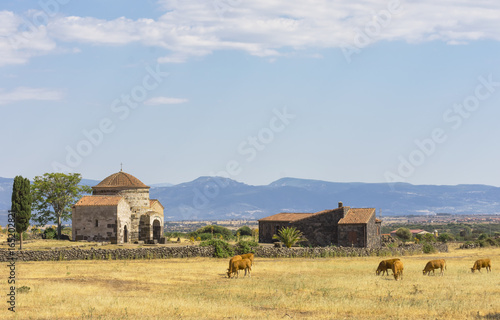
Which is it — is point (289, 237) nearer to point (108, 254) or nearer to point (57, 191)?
point (108, 254)

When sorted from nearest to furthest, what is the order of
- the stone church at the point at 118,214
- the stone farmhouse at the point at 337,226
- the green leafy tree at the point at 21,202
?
1. the green leafy tree at the point at 21,202
2. the stone church at the point at 118,214
3. the stone farmhouse at the point at 337,226

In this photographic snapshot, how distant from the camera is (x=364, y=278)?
33938 mm

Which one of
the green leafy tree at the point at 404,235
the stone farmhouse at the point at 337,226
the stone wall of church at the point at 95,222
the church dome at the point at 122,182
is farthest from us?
the green leafy tree at the point at 404,235

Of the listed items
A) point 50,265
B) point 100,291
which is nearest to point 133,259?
point 50,265

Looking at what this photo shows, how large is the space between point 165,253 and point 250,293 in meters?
22.9

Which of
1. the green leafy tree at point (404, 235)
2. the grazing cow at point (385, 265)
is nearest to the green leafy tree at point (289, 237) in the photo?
the grazing cow at point (385, 265)

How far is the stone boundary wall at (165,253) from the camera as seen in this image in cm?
4741

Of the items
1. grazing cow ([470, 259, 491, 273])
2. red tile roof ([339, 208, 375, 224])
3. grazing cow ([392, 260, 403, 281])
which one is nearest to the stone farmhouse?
red tile roof ([339, 208, 375, 224])

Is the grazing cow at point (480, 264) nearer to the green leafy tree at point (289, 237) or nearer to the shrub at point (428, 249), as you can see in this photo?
the shrub at point (428, 249)

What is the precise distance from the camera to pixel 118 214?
2446 inches

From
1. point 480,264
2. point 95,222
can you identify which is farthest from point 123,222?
point 480,264

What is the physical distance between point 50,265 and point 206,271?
11.7 metres

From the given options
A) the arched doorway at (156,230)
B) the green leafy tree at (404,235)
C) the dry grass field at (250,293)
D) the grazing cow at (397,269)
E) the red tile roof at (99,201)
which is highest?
the red tile roof at (99,201)

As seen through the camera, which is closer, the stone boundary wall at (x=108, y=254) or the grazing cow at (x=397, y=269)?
the grazing cow at (x=397, y=269)
